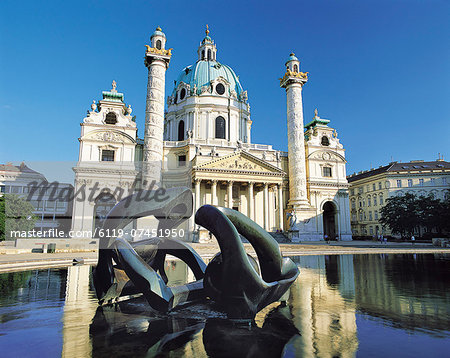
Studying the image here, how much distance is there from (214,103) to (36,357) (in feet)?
150

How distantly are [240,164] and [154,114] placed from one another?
40.8ft

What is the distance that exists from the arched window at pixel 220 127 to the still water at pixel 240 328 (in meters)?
40.0

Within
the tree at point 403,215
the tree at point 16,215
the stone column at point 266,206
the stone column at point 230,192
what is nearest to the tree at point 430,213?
the tree at point 403,215

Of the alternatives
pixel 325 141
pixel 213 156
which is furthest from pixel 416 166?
pixel 213 156

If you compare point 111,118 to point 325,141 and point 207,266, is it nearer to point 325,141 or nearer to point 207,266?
point 325,141

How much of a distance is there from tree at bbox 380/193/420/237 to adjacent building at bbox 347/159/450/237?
273 inches

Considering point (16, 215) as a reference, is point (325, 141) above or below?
above

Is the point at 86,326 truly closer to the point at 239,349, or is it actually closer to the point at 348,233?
the point at 239,349

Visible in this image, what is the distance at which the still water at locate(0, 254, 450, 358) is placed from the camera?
12.9 ft

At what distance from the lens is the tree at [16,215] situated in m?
23.5

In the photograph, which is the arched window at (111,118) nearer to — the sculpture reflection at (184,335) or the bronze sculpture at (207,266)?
the bronze sculpture at (207,266)

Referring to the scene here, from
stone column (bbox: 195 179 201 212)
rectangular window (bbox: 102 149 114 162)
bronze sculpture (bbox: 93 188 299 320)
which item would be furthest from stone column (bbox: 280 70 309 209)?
bronze sculpture (bbox: 93 188 299 320)

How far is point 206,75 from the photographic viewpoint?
49.9 meters

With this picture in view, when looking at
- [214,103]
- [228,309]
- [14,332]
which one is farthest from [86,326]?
[214,103]
